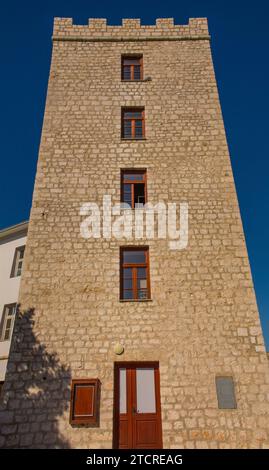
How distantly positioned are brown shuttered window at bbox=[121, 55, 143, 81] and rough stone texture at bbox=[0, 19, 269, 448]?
35 cm

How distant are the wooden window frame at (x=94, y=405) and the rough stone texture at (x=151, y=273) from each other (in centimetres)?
14

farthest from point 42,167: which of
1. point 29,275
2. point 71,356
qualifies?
point 71,356

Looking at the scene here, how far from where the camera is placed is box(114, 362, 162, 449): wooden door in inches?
288

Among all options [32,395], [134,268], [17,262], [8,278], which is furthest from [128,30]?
[32,395]

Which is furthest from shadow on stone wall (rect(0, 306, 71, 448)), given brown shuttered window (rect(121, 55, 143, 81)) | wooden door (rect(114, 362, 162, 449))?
brown shuttered window (rect(121, 55, 143, 81))

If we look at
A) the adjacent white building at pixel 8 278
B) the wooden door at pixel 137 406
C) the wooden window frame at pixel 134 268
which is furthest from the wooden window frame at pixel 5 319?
the wooden door at pixel 137 406

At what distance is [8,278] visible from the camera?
606 inches

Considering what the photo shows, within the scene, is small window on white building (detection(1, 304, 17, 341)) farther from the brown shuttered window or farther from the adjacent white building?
the brown shuttered window

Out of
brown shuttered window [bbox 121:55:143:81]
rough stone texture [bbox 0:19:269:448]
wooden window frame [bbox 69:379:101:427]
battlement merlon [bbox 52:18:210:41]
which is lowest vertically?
wooden window frame [bbox 69:379:101:427]

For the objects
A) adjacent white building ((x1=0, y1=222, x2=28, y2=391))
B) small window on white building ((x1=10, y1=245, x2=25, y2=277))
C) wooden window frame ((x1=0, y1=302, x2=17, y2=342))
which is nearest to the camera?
adjacent white building ((x1=0, y1=222, x2=28, y2=391))

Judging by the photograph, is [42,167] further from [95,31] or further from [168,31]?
[168,31]
